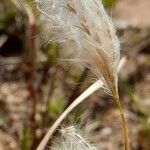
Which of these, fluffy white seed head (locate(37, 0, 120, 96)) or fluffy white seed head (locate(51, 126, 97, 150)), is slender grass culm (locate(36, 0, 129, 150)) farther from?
fluffy white seed head (locate(51, 126, 97, 150))

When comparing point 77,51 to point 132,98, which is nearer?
point 77,51

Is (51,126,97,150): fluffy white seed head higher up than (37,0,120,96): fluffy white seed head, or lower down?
lower down

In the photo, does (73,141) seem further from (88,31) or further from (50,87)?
(50,87)

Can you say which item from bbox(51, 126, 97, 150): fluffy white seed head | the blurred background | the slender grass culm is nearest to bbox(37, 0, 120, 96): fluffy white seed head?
the slender grass culm

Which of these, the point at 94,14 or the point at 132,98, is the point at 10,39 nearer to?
the point at 132,98

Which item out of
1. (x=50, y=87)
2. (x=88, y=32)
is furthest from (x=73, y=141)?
(x=50, y=87)

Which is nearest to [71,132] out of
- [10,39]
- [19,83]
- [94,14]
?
[94,14]

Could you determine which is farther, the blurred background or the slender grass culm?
the blurred background

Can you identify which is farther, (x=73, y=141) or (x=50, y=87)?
(x=50, y=87)
